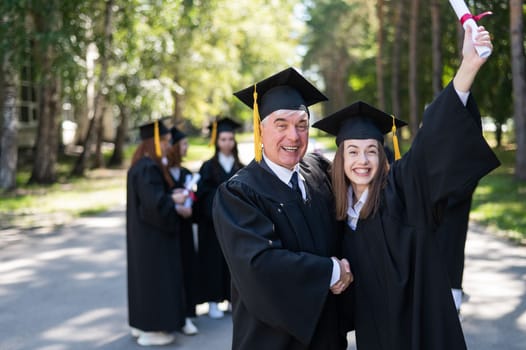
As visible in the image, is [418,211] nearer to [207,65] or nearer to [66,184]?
[66,184]

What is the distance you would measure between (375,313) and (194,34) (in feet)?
86.4

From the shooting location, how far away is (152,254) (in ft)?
22.1

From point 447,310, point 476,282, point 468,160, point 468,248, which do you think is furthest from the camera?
point 468,248

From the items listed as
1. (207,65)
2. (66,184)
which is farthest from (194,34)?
(66,184)

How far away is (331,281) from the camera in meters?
3.45

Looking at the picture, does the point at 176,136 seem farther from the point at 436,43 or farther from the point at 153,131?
the point at 436,43

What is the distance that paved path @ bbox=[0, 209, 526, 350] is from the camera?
260 inches

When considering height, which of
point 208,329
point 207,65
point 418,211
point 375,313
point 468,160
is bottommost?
point 208,329

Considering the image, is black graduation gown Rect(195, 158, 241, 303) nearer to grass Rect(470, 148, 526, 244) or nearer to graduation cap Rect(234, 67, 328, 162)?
graduation cap Rect(234, 67, 328, 162)

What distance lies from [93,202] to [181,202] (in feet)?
36.8

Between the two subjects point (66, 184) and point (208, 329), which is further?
point (66, 184)

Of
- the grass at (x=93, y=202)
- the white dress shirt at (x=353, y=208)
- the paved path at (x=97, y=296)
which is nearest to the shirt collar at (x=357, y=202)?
the white dress shirt at (x=353, y=208)

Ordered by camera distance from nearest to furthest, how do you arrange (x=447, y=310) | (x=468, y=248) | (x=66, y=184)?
(x=447, y=310)
(x=468, y=248)
(x=66, y=184)

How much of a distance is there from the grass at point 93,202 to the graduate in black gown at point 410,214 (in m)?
7.81
